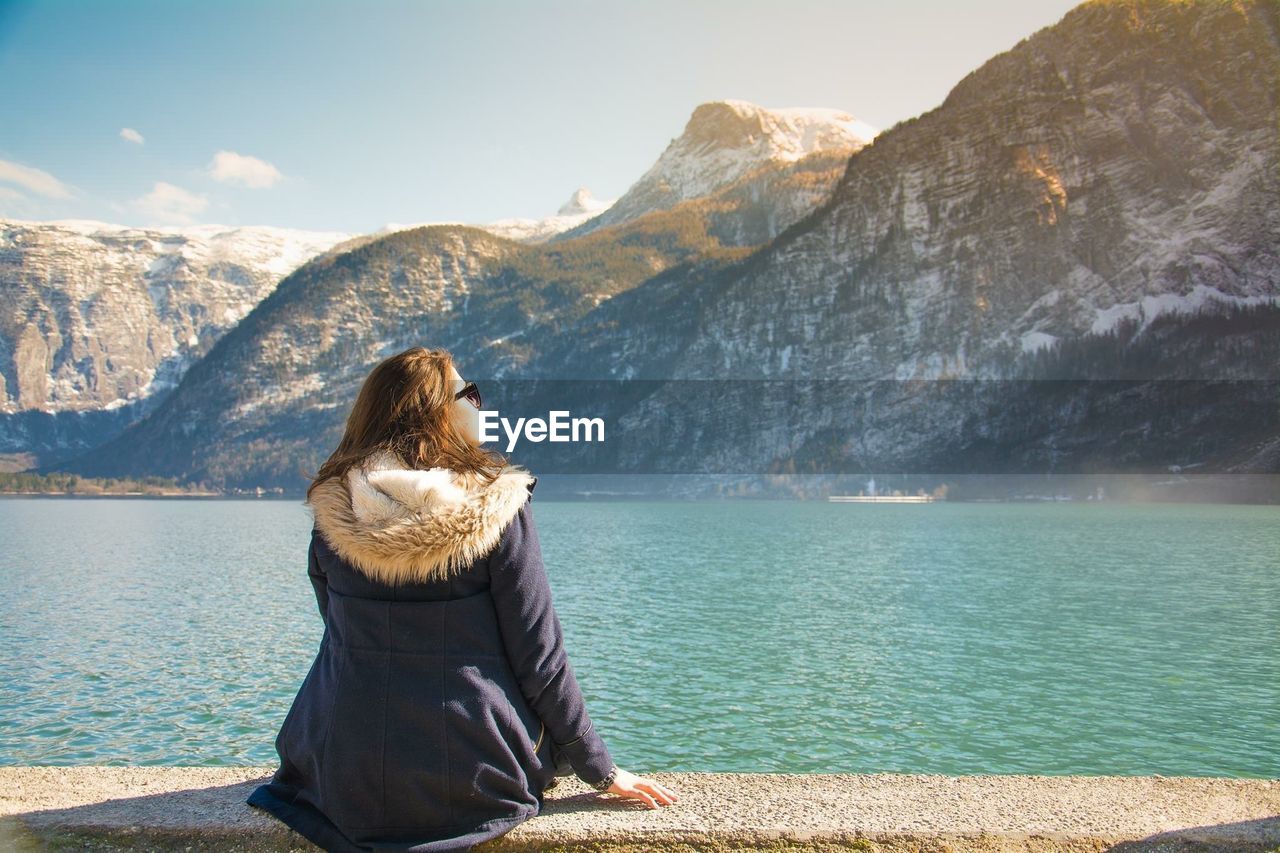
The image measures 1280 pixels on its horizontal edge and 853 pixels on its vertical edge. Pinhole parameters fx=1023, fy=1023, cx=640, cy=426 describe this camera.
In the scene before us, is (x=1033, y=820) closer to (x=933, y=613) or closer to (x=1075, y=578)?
(x=933, y=613)

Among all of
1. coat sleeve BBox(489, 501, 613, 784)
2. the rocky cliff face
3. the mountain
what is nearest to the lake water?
coat sleeve BBox(489, 501, 613, 784)

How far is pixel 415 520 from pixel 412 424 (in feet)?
1.28

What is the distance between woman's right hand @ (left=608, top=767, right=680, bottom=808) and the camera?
13.4 feet

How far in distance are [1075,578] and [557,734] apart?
124ft

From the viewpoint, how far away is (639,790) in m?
4.12

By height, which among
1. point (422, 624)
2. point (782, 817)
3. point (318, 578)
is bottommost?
point (782, 817)

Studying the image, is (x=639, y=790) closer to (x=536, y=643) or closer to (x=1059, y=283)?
(x=536, y=643)

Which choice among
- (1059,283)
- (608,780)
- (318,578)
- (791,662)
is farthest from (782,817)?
(1059,283)

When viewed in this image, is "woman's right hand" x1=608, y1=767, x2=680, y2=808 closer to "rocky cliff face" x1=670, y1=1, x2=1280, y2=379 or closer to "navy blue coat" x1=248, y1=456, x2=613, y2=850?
"navy blue coat" x1=248, y1=456, x2=613, y2=850

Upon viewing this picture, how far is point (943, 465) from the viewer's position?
160 metres

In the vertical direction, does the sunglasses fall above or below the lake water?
above

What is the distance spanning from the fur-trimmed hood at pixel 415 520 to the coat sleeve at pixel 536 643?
4.0 inches

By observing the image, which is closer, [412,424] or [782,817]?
[412,424]

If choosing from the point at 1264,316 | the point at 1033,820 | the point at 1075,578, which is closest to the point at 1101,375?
the point at 1264,316
